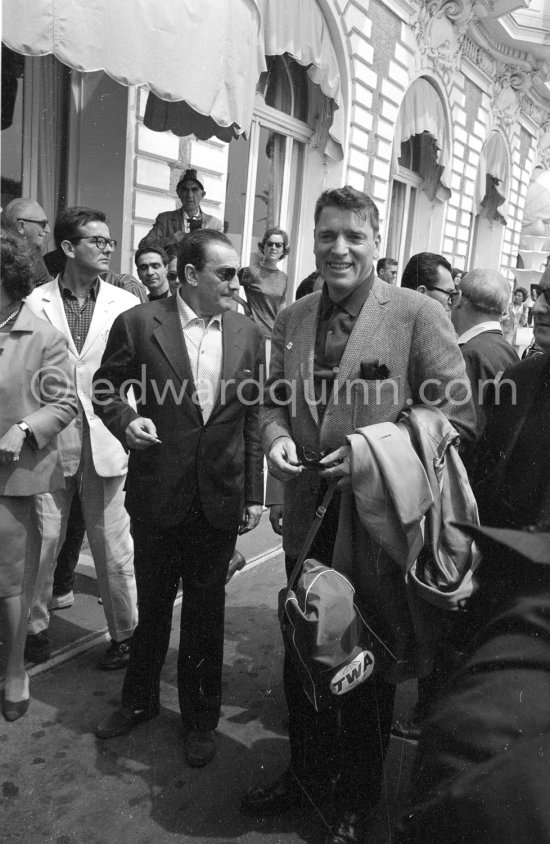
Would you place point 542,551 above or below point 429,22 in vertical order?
below

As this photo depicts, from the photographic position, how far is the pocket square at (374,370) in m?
2.75

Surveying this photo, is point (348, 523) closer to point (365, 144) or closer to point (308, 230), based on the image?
point (308, 230)

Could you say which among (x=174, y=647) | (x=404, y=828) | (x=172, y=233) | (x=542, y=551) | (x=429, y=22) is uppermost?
(x=429, y=22)

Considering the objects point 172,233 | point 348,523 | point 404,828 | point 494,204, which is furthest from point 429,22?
point 404,828

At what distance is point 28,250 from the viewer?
3.38m

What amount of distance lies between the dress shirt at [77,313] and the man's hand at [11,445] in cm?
83

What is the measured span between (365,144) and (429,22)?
330 centimetres

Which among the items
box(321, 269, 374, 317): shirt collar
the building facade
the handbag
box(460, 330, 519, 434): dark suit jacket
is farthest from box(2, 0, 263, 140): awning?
the handbag

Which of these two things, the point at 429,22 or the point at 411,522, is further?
the point at 429,22

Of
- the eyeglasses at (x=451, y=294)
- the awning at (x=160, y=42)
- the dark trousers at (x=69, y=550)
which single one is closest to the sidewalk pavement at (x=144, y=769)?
the dark trousers at (x=69, y=550)

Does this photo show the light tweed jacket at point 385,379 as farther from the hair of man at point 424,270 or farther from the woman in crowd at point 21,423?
the hair of man at point 424,270

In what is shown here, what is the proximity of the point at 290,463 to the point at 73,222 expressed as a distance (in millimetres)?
2049

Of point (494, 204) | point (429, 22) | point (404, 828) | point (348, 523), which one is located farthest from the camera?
point (494, 204)

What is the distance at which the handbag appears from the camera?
2393 mm
